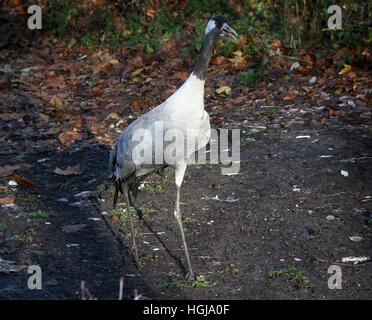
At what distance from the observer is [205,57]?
233 inches

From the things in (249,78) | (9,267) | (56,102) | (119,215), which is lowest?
(9,267)

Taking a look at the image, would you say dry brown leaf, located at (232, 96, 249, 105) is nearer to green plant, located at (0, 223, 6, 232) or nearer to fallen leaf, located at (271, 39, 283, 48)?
fallen leaf, located at (271, 39, 283, 48)

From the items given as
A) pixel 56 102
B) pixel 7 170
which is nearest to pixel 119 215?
pixel 7 170

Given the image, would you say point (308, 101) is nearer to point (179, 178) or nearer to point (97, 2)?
point (179, 178)

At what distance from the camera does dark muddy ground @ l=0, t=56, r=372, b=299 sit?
558cm

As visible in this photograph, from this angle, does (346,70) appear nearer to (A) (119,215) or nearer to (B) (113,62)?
(B) (113,62)

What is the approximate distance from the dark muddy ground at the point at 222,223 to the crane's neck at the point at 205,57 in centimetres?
148

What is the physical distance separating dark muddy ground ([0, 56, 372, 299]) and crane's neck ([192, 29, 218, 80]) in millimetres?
1484

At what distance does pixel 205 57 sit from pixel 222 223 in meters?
1.59

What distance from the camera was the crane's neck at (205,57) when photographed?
586 centimetres

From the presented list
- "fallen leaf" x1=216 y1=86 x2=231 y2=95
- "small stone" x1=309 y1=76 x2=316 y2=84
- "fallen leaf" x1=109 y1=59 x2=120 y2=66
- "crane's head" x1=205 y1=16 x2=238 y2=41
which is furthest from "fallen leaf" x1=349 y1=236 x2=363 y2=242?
"fallen leaf" x1=109 y1=59 x2=120 y2=66

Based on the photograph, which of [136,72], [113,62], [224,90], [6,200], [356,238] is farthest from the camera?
[113,62]

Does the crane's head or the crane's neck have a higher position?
the crane's head

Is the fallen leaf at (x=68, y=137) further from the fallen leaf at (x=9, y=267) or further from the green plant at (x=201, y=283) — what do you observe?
the green plant at (x=201, y=283)
